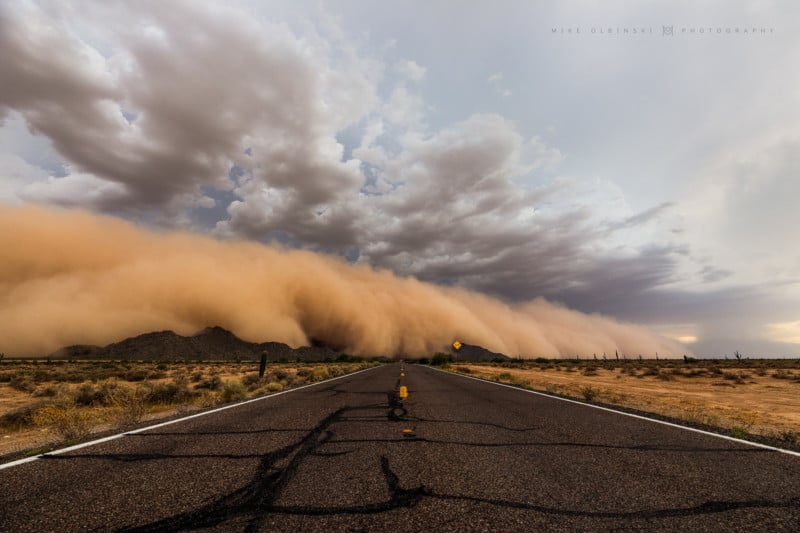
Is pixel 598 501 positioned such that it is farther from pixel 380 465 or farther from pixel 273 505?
pixel 273 505

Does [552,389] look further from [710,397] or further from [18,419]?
[18,419]

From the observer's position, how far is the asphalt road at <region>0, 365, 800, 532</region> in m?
2.86

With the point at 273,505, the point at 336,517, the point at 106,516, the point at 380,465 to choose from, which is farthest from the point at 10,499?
the point at 380,465

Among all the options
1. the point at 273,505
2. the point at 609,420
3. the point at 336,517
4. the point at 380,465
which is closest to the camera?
the point at 336,517

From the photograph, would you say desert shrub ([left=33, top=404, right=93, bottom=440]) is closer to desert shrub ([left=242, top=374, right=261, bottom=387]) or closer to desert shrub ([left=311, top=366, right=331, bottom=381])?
desert shrub ([left=242, top=374, right=261, bottom=387])

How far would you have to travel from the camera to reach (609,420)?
292 inches

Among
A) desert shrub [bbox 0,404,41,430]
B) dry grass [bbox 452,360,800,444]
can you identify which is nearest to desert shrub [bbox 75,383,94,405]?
desert shrub [bbox 0,404,41,430]

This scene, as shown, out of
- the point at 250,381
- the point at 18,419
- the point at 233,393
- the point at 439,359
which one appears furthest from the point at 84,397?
the point at 439,359

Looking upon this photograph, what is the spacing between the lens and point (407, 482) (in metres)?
3.72

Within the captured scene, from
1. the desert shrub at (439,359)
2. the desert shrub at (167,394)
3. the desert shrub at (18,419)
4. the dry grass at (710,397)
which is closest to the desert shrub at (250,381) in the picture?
the desert shrub at (167,394)

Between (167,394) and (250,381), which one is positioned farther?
(250,381)

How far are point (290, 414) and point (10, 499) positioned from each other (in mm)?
5079

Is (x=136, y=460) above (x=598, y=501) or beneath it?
beneath

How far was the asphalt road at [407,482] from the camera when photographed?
2855 mm
